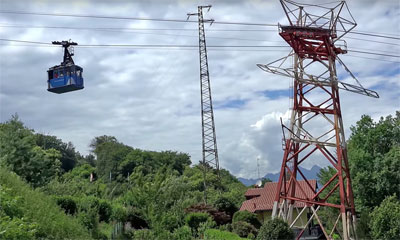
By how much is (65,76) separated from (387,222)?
17.1 meters

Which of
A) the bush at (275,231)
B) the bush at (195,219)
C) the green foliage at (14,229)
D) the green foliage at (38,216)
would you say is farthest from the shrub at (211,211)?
the green foliage at (14,229)

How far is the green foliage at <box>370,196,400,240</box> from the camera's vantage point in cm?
2442

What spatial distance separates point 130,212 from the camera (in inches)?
933

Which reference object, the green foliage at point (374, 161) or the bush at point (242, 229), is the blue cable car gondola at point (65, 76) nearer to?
the bush at point (242, 229)

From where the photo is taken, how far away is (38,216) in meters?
15.5

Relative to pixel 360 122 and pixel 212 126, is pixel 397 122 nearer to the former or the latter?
pixel 360 122

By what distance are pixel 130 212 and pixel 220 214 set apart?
954cm

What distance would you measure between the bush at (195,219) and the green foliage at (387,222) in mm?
8532

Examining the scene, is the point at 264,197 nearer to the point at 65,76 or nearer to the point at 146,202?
the point at 146,202

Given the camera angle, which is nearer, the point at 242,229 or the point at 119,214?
the point at 119,214

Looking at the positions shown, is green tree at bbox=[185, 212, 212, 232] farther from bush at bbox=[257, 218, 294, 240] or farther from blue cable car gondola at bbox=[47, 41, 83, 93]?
blue cable car gondola at bbox=[47, 41, 83, 93]

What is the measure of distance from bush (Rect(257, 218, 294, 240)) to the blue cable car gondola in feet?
37.2

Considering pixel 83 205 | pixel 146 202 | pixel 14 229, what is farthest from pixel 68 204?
pixel 14 229

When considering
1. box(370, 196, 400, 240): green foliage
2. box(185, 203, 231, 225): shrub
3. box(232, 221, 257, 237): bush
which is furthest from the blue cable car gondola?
box(370, 196, 400, 240): green foliage
